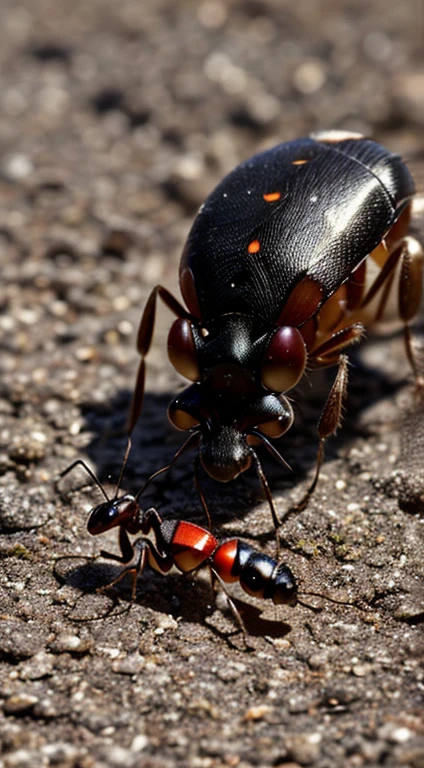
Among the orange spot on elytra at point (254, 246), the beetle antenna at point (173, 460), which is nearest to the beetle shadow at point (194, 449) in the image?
the beetle antenna at point (173, 460)

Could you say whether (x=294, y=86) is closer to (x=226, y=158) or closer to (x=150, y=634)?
(x=226, y=158)

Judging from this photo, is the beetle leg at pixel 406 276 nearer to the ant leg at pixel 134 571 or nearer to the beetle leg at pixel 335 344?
the beetle leg at pixel 335 344

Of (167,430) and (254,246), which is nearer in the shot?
(254,246)

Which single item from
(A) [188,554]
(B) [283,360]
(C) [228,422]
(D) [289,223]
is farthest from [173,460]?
(D) [289,223]

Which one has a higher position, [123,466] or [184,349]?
[184,349]

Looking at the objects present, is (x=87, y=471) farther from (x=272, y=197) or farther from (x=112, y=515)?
(x=272, y=197)

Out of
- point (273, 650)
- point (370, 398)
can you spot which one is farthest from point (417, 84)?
point (273, 650)
